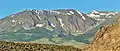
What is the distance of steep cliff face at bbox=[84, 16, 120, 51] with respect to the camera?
33.5 m

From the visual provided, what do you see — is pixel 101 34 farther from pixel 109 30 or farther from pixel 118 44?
pixel 118 44

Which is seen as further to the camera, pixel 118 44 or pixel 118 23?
pixel 118 23

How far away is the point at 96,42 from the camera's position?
36219mm

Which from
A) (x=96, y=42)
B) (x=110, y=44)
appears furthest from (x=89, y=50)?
(x=110, y=44)

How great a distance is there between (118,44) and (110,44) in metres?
1.01

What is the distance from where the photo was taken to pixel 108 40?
34.5 meters

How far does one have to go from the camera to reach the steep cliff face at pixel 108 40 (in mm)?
33469

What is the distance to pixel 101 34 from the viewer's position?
36.6m

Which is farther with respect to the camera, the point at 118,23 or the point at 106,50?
the point at 118,23

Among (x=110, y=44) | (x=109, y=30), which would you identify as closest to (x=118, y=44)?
(x=110, y=44)

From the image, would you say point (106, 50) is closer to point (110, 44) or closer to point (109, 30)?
point (110, 44)

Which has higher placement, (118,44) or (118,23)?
(118,23)

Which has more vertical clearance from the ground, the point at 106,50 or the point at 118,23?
the point at 118,23

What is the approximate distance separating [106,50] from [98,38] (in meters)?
3.11
